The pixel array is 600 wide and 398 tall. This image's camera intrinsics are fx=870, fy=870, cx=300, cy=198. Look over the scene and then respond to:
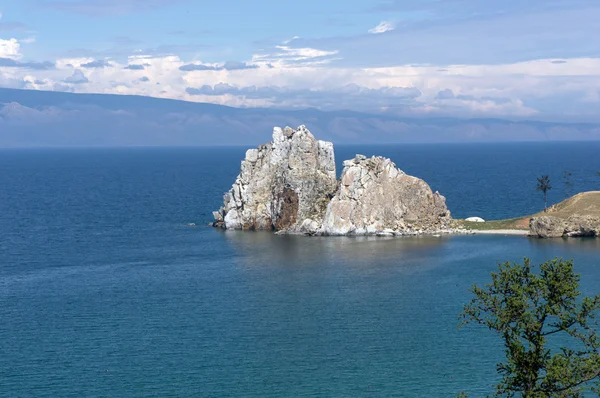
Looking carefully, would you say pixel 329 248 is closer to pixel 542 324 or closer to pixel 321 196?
pixel 321 196

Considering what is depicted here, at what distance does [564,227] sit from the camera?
12581 cm

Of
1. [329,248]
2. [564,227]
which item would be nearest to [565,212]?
[564,227]

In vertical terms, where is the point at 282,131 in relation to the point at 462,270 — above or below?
above

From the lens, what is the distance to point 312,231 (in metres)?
130

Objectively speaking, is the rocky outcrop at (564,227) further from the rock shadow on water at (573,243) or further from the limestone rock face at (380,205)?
the limestone rock face at (380,205)

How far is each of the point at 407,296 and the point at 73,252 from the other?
50978 mm

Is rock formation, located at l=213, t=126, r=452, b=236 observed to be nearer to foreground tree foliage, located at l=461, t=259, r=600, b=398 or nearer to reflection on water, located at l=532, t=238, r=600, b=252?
reflection on water, located at l=532, t=238, r=600, b=252

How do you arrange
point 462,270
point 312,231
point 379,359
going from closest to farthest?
point 379,359
point 462,270
point 312,231

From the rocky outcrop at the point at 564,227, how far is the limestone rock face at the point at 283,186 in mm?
31338

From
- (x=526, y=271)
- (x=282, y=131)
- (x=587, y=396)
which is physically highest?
(x=282, y=131)

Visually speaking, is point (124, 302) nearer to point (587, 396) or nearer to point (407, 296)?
point (407, 296)

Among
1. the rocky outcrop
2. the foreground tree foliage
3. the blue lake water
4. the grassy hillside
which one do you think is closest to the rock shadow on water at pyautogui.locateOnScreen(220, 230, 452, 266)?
the blue lake water

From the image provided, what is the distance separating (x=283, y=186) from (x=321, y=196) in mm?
6084

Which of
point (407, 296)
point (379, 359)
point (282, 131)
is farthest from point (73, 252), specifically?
point (379, 359)
